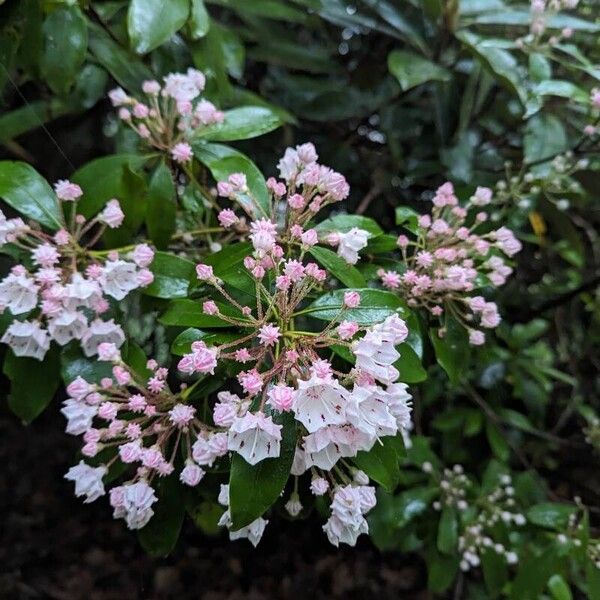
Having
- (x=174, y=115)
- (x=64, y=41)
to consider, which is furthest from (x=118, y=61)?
(x=174, y=115)

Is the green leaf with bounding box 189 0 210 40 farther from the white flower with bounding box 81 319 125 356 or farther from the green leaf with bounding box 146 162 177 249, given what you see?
the white flower with bounding box 81 319 125 356

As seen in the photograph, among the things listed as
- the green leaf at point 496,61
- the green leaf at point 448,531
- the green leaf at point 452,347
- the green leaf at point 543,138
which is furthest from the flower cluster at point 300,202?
the green leaf at point 448,531

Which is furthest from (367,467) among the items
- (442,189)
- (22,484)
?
(22,484)

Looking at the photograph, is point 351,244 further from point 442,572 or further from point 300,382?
point 442,572

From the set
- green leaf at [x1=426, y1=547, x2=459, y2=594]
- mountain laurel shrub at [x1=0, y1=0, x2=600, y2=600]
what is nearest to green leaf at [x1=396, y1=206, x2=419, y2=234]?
mountain laurel shrub at [x1=0, y1=0, x2=600, y2=600]

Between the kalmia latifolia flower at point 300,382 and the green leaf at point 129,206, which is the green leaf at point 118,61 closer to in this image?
the green leaf at point 129,206
